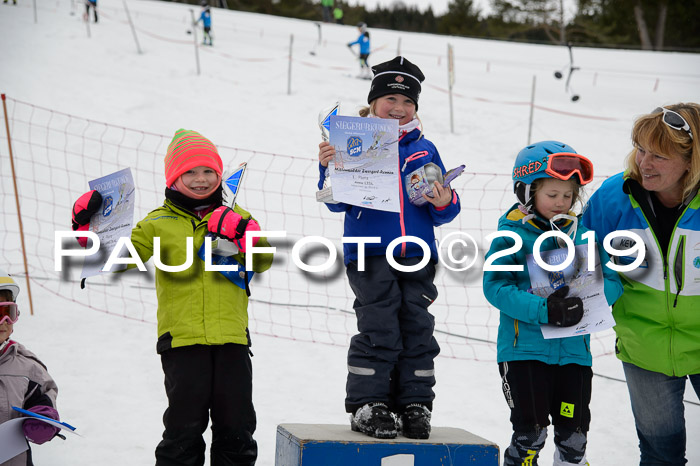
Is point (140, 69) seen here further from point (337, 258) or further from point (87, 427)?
point (87, 427)

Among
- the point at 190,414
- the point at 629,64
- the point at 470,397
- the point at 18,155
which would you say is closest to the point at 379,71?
the point at 190,414

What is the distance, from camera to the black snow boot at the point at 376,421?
3055 millimetres

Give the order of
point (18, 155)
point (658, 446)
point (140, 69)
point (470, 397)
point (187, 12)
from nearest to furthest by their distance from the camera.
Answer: point (658, 446), point (470, 397), point (18, 155), point (140, 69), point (187, 12)

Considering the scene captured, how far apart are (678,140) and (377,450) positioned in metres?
1.77

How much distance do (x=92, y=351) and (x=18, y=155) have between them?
588 centimetres

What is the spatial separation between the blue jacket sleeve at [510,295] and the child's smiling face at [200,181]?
51.2 inches

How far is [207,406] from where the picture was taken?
10.5 feet

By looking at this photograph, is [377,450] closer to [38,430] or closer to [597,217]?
[38,430]

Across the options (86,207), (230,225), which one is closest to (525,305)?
(230,225)

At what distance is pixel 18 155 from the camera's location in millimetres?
10336

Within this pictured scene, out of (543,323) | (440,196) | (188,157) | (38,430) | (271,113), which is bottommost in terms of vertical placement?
(38,430)

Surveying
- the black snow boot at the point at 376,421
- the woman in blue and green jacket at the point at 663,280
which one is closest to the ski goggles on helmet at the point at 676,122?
the woman in blue and green jacket at the point at 663,280

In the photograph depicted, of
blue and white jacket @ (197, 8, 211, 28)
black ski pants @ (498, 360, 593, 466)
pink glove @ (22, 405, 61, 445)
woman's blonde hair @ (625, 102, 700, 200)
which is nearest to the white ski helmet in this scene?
pink glove @ (22, 405, 61, 445)

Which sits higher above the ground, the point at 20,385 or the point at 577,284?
the point at 577,284
